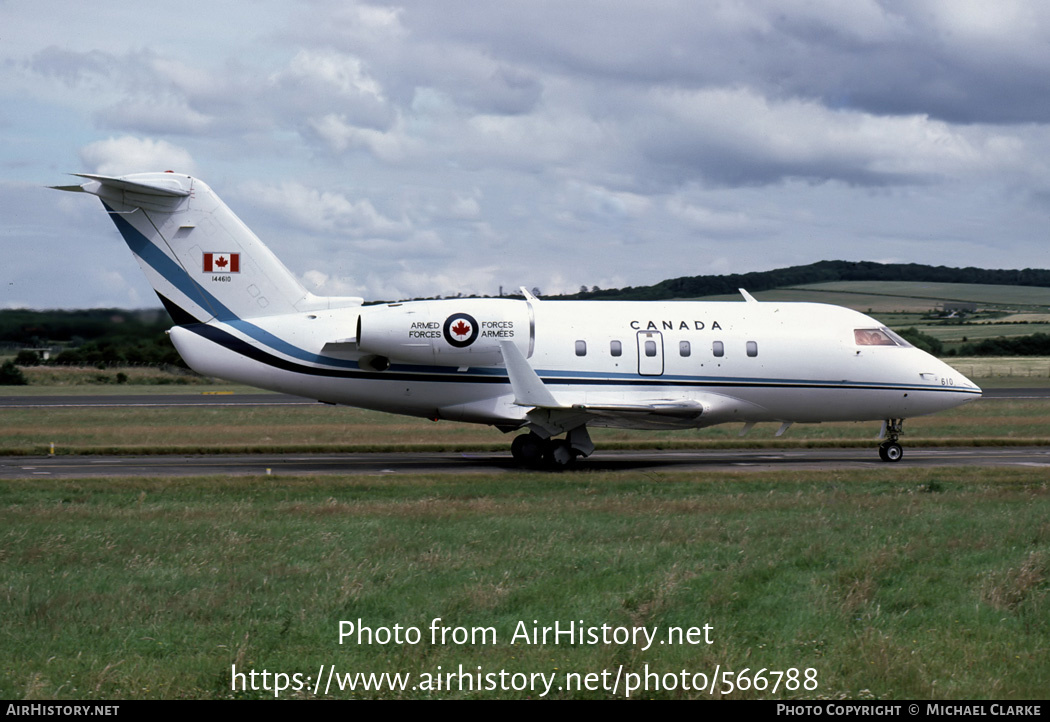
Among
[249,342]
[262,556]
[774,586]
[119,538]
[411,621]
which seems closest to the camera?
[411,621]

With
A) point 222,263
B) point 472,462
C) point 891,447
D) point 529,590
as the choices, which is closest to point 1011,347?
point 891,447

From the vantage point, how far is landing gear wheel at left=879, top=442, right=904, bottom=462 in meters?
25.7

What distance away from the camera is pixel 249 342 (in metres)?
23.7

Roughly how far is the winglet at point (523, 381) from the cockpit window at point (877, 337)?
8.68 meters

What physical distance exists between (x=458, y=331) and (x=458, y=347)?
1.22ft

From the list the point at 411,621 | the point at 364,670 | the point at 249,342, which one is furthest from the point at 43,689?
the point at 249,342

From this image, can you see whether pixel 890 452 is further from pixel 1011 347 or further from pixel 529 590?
pixel 1011 347

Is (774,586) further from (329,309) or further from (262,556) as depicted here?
(329,309)

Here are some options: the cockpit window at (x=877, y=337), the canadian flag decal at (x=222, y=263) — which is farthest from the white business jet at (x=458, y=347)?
the cockpit window at (x=877, y=337)

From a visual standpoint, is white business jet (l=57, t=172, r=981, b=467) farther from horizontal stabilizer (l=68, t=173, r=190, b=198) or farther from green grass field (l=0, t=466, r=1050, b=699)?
green grass field (l=0, t=466, r=1050, b=699)

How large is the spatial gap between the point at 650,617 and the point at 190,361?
17121 mm

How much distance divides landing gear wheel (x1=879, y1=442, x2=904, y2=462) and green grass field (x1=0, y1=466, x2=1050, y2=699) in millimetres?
8149

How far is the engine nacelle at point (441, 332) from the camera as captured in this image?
76.4 ft

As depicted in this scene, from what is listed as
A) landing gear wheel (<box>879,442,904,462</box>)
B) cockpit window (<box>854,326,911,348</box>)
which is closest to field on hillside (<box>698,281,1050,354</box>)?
cockpit window (<box>854,326,911,348</box>)
